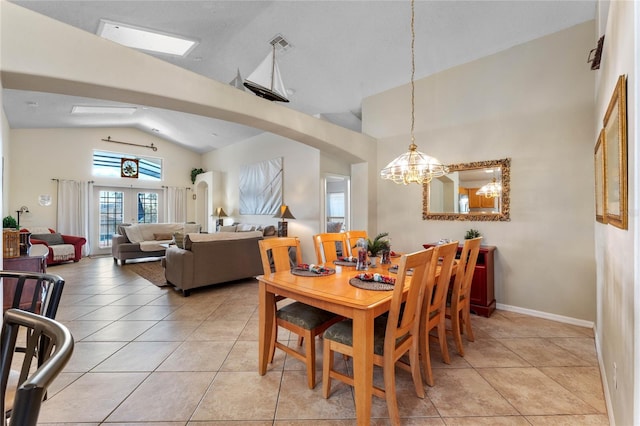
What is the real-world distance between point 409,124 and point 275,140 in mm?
3326

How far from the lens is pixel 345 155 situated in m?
4.34

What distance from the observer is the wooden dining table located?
1.51 metres

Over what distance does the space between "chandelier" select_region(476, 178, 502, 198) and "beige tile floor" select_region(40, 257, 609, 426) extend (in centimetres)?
143

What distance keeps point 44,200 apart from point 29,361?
824 centimetres

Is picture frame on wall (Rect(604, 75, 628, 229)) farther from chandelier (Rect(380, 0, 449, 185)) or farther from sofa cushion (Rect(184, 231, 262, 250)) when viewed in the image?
sofa cushion (Rect(184, 231, 262, 250))

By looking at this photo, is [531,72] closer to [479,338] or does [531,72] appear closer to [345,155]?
[345,155]

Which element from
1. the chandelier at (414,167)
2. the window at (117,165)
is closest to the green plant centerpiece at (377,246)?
the chandelier at (414,167)

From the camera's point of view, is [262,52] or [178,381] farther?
[262,52]

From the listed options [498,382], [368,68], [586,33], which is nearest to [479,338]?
[498,382]

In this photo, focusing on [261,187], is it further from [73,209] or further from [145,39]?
[73,209]

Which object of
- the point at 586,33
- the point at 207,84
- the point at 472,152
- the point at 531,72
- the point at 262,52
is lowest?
the point at 472,152

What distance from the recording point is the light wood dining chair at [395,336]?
5.07ft

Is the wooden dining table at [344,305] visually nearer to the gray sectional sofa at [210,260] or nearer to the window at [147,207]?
the gray sectional sofa at [210,260]

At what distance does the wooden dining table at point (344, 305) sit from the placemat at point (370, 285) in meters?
0.04
